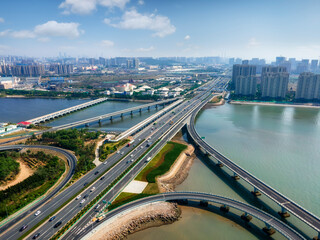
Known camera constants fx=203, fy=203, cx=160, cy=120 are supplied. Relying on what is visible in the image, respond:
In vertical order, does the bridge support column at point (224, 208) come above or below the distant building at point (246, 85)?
below

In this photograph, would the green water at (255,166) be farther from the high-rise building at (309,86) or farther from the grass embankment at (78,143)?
the high-rise building at (309,86)

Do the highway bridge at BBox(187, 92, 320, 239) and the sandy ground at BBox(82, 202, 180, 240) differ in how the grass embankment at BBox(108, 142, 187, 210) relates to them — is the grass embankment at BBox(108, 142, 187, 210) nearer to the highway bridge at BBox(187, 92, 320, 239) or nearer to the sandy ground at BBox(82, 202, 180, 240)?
the sandy ground at BBox(82, 202, 180, 240)

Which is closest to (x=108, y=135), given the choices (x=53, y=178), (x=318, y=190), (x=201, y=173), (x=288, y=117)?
(x=53, y=178)

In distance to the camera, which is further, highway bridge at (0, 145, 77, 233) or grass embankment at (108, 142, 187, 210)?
grass embankment at (108, 142, 187, 210)

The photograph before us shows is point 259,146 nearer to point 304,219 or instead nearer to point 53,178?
point 304,219

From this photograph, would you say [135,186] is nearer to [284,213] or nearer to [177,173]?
[177,173]

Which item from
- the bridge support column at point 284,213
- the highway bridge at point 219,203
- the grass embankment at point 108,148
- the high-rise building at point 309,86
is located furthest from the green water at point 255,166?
the high-rise building at point 309,86

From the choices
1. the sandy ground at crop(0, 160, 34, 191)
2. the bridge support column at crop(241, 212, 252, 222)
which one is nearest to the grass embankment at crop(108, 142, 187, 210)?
the bridge support column at crop(241, 212, 252, 222)
